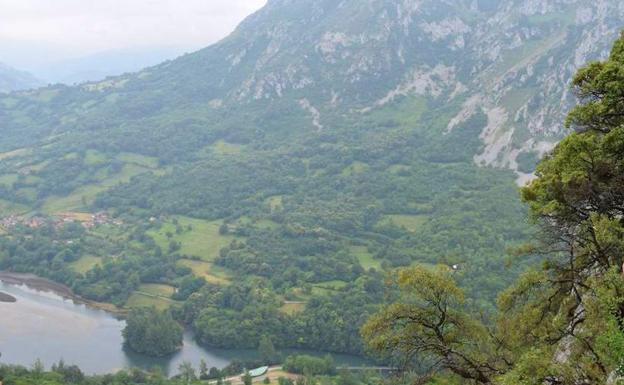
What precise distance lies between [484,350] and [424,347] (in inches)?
82.7

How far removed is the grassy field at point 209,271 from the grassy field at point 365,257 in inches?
1023

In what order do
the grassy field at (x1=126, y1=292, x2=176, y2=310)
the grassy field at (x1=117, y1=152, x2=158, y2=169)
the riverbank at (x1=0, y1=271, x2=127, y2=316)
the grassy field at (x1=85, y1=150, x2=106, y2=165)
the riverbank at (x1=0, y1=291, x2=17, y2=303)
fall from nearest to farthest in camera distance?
the riverbank at (x1=0, y1=291, x2=17, y2=303) < the riverbank at (x1=0, y1=271, x2=127, y2=316) < the grassy field at (x1=126, y1=292, x2=176, y2=310) < the grassy field at (x1=85, y1=150, x2=106, y2=165) < the grassy field at (x1=117, y1=152, x2=158, y2=169)

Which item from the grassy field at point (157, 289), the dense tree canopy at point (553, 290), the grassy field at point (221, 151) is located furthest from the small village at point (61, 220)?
the dense tree canopy at point (553, 290)

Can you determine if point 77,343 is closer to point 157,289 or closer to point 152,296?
point 152,296

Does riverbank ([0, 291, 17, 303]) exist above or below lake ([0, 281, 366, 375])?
above

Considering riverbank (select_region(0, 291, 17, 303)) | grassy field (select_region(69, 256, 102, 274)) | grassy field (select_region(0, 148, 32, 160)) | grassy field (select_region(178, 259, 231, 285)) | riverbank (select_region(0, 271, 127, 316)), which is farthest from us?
grassy field (select_region(0, 148, 32, 160))

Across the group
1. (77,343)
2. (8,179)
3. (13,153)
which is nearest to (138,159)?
(8,179)

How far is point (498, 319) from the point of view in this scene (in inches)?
764

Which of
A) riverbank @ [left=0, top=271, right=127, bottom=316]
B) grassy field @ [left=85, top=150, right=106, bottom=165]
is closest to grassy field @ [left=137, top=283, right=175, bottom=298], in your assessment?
riverbank @ [left=0, top=271, right=127, bottom=316]

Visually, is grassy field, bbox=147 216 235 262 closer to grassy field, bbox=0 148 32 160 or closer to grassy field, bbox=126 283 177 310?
grassy field, bbox=126 283 177 310

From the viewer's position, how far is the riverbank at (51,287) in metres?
102

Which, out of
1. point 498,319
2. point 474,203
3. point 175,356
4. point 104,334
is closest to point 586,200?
point 498,319

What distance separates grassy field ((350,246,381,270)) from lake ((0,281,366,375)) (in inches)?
→ 1134

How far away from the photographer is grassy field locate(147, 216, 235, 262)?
123125mm
